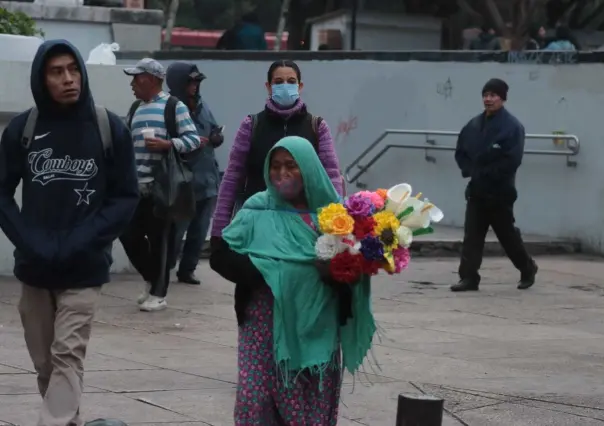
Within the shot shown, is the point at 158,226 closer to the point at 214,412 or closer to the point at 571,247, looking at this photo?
the point at 214,412

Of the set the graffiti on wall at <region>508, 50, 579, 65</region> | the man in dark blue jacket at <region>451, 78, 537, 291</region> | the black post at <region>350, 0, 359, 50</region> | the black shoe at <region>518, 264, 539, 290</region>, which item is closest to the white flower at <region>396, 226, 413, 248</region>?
the man in dark blue jacket at <region>451, 78, 537, 291</region>

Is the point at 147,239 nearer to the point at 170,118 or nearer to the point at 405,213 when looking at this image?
the point at 170,118

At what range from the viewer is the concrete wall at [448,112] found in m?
14.5

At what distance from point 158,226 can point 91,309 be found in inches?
157

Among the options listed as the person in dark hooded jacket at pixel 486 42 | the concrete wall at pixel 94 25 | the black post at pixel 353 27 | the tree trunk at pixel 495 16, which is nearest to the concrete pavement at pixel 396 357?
the concrete wall at pixel 94 25

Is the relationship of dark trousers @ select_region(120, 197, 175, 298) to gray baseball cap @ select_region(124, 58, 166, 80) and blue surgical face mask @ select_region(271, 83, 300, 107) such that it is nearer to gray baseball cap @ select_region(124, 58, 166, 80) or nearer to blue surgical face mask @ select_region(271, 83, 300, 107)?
gray baseball cap @ select_region(124, 58, 166, 80)

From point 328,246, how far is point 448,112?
436 inches

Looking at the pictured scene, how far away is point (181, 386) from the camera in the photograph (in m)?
7.29

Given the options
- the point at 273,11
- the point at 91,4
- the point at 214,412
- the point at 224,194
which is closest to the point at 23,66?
the point at 224,194

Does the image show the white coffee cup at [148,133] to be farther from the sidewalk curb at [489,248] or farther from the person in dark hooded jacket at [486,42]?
the person in dark hooded jacket at [486,42]

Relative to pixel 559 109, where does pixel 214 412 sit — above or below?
below

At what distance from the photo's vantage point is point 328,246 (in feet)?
16.6

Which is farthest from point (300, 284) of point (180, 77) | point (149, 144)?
point (180, 77)

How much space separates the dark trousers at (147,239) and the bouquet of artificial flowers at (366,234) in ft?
15.0
